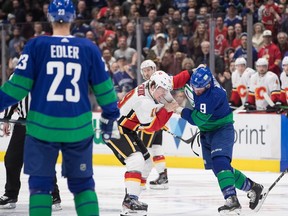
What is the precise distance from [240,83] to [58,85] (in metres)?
7.62

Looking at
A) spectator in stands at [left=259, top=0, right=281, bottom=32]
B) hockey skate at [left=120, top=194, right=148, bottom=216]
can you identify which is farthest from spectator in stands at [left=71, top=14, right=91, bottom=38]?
hockey skate at [left=120, top=194, right=148, bottom=216]

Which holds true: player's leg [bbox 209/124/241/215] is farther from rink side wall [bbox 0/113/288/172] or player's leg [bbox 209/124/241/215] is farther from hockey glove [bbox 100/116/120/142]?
rink side wall [bbox 0/113/288/172]

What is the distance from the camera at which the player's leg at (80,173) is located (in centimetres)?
510

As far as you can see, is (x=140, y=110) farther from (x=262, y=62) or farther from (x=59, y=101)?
(x=262, y=62)

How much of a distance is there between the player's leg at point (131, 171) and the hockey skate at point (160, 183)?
198cm

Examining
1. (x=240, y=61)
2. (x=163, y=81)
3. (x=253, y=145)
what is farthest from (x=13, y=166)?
(x=240, y=61)

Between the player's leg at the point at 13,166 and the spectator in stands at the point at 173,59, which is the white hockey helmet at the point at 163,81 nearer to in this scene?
the player's leg at the point at 13,166

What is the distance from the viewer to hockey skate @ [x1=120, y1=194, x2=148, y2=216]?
23.2 feet

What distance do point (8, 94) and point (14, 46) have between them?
8.54m

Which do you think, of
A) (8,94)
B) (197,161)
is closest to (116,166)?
(197,161)

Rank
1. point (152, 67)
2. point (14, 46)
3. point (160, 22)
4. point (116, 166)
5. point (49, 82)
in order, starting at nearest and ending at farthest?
point (49, 82), point (152, 67), point (116, 166), point (160, 22), point (14, 46)

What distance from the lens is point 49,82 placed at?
5.02 m

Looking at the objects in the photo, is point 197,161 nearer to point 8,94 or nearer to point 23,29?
point 23,29

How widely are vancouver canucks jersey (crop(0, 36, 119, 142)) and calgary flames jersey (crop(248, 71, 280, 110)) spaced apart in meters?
7.12
